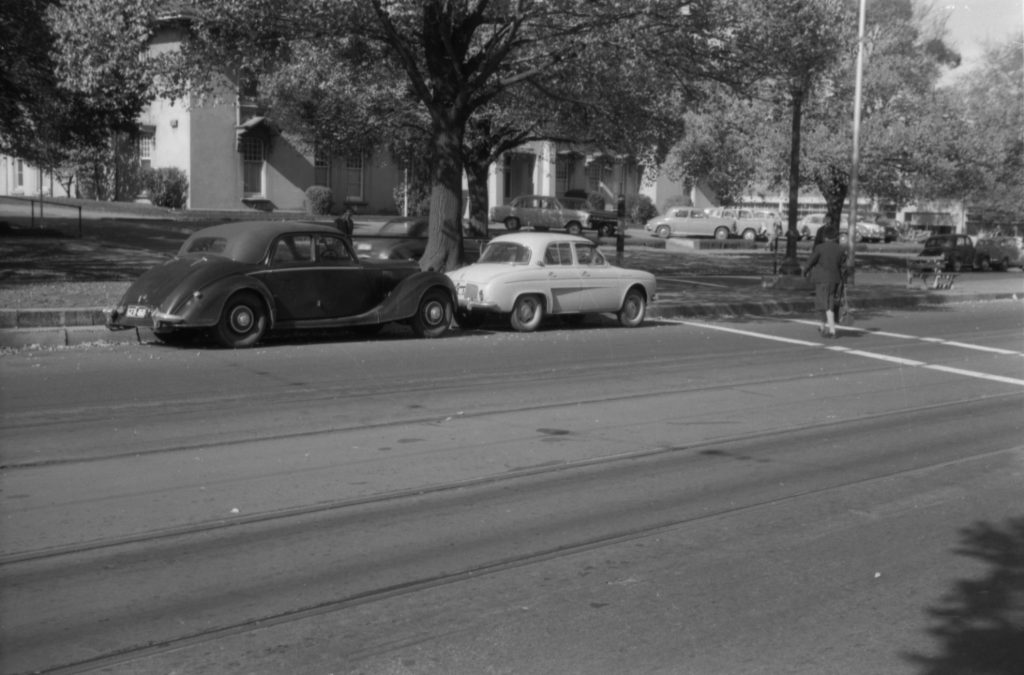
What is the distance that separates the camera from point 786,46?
66.0 feet

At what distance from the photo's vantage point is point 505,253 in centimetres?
1866

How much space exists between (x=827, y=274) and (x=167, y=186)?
31.0 meters

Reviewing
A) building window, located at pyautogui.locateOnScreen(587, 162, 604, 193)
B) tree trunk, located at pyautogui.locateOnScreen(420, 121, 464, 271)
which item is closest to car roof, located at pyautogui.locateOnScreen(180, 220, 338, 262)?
tree trunk, located at pyautogui.locateOnScreen(420, 121, 464, 271)

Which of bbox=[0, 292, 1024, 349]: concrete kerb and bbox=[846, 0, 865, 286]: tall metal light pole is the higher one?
bbox=[846, 0, 865, 286]: tall metal light pole

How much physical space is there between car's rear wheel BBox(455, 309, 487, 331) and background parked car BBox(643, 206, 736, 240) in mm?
36398

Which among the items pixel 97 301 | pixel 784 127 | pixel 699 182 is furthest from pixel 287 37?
pixel 699 182

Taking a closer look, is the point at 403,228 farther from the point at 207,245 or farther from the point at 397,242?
the point at 207,245

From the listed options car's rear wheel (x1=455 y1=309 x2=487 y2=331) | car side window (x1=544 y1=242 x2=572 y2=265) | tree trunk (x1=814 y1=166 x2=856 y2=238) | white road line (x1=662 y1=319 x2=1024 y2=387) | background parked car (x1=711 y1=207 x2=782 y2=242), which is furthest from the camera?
background parked car (x1=711 y1=207 x2=782 y2=242)

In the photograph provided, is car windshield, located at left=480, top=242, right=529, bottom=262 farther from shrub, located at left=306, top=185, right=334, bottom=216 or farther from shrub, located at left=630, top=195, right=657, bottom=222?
shrub, located at left=630, top=195, right=657, bottom=222

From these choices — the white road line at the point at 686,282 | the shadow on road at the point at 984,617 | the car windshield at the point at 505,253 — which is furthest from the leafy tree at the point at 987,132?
the shadow on road at the point at 984,617

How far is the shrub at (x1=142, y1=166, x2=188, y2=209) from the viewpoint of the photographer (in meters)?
43.1

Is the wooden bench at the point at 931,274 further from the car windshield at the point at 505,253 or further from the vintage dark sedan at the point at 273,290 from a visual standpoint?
the vintage dark sedan at the point at 273,290

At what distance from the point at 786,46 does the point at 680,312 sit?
5205 mm

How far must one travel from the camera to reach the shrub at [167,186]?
4309 centimetres
